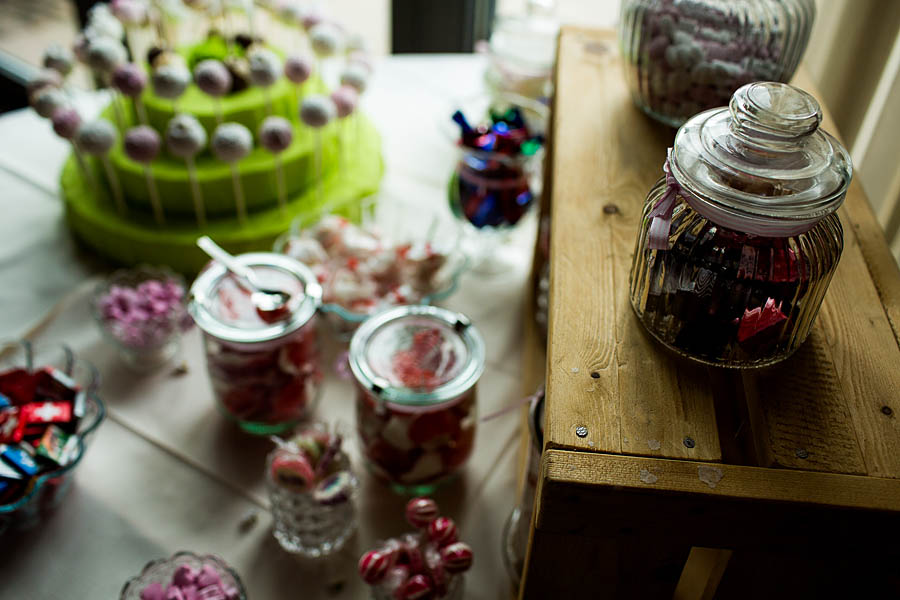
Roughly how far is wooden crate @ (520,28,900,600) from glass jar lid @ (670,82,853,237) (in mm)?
140

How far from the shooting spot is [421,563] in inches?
31.7

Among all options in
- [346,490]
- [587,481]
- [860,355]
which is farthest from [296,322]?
[860,355]

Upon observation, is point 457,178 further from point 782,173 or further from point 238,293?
point 782,173

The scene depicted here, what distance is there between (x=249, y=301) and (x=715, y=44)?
60 centimetres

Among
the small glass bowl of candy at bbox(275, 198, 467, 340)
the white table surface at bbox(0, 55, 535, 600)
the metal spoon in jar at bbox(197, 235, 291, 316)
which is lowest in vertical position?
the white table surface at bbox(0, 55, 535, 600)

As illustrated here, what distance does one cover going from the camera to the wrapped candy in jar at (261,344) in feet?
2.96

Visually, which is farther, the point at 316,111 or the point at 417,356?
the point at 316,111

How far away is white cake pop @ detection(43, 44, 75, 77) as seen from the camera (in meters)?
1.20

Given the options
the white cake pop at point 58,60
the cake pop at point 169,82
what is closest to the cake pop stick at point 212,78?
the cake pop at point 169,82

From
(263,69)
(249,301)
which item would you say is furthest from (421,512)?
(263,69)

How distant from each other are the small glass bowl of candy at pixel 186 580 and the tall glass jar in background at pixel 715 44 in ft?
2.33

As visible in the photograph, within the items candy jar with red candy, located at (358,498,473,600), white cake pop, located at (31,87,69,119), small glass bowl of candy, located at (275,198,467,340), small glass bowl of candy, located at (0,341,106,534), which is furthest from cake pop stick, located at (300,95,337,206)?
candy jar with red candy, located at (358,498,473,600)

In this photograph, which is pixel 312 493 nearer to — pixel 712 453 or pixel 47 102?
pixel 712 453

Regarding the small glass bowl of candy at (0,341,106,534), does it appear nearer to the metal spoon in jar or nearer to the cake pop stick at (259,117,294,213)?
the metal spoon in jar
